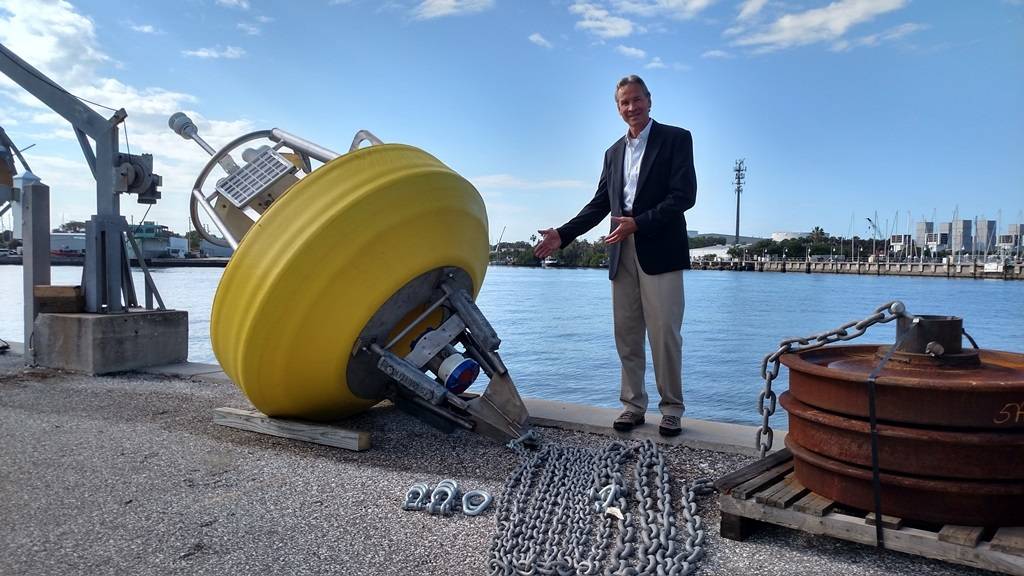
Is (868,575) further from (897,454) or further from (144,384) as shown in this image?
(144,384)

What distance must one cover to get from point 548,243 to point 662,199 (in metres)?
0.85

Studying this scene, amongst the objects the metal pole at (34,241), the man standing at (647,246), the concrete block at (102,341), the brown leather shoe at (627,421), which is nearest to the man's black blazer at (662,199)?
the man standing at (647,246)

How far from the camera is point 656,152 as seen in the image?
4.91 m

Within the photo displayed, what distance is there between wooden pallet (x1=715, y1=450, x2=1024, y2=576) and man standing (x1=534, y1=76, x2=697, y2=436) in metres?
1.30

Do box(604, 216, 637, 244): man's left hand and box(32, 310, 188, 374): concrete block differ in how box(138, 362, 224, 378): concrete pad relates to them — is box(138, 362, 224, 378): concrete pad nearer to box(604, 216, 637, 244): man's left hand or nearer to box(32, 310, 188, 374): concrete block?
box(32, 310, 188, 374): concrete block

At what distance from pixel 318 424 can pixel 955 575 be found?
3.79 metres

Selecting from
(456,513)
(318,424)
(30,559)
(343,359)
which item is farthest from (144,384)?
(456,513)

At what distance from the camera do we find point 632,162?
507 cm

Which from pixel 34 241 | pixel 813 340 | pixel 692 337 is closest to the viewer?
pixel 813 340

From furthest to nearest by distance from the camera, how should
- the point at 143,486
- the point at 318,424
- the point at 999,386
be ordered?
the point at 318,424 → the point at 143,486 → the point at 999,386

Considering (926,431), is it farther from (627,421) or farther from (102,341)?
(102,341)

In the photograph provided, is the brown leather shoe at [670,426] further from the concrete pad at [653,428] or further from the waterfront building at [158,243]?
the waterfront building at [158,243]

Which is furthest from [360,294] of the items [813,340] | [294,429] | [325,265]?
[813,340]

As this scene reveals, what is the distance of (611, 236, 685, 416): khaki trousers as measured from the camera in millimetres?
4832
